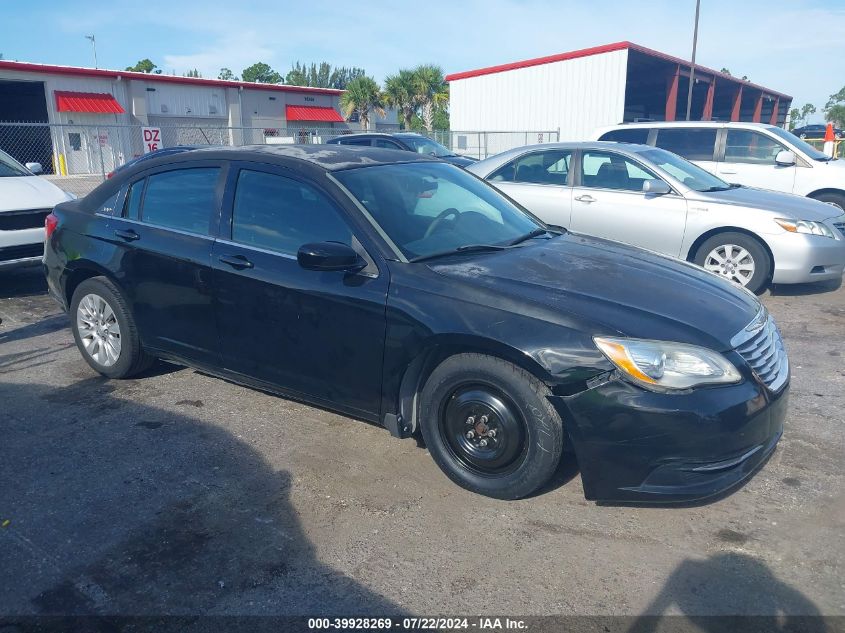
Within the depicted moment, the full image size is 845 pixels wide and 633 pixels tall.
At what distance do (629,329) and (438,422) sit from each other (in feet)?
3.44

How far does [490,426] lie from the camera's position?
134 inches

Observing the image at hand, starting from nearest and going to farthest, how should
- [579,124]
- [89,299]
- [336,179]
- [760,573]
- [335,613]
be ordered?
[335,613], [760,573], [336,179], [89,299], [579,124]

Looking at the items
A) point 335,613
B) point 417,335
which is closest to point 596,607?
point 335,613

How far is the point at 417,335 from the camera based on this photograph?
3520mm

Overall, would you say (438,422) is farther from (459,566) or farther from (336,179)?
(336,179)

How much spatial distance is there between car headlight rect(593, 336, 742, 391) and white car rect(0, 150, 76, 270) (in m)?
6.86

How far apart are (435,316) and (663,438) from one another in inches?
46.2

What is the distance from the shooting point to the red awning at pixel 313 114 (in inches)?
1663

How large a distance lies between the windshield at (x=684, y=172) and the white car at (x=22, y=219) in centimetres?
664

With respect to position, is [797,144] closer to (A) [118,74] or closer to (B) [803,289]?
(B) [803,289]

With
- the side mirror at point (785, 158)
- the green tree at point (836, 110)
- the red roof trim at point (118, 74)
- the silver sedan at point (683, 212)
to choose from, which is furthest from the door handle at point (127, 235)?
the green tree at point (836, 110)

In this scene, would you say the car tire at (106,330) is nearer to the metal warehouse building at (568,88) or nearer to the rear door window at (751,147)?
the rear door window at (751,147)

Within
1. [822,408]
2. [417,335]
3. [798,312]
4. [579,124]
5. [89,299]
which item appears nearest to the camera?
[417,335]

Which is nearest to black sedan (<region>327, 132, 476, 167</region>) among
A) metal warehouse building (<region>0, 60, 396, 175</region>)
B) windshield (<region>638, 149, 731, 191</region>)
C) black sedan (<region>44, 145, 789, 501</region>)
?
windshield (<region>638, 149, 731, 191</region>)
